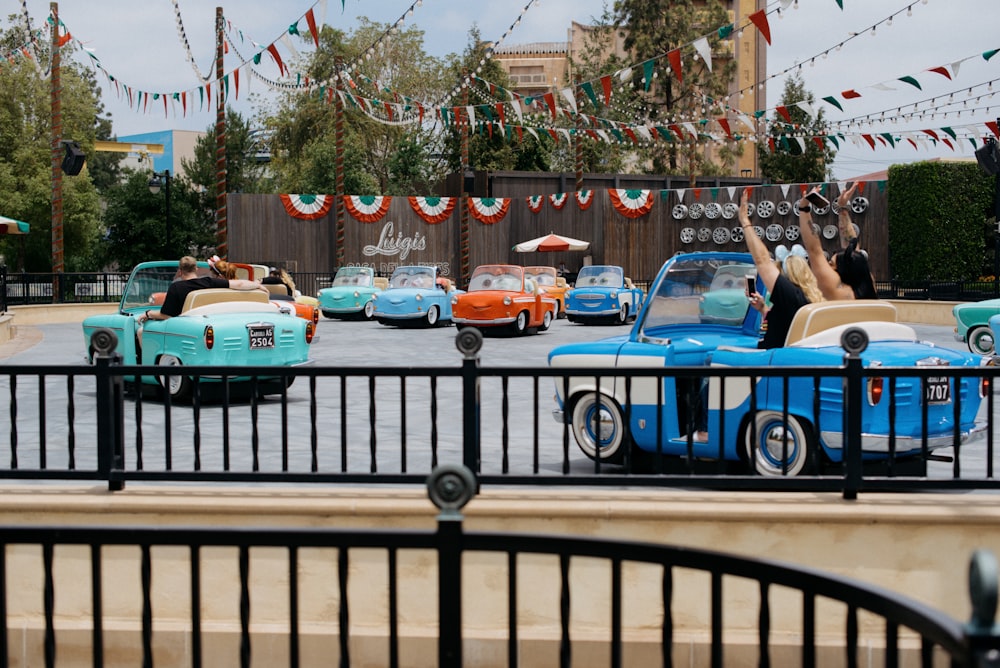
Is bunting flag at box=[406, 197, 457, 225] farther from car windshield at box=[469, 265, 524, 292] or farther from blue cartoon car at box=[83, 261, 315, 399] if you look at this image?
blue cartoon car at box=[83, 261, 315, 399]

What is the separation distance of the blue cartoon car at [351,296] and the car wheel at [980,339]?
579 inches

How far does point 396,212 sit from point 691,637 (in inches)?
1420

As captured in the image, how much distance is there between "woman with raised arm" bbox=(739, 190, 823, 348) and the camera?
7.75 metres

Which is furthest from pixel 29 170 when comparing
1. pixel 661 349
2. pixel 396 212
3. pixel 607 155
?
pixel 661 349

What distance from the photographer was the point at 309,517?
217 inches

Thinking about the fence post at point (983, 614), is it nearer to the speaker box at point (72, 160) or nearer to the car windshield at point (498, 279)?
the car windshield at point (498, 279)

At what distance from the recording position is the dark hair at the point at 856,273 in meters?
8.77

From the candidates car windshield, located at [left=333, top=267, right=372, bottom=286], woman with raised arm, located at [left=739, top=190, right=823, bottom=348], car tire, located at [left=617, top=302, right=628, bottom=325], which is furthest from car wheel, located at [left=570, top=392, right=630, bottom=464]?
car windshield, located at [left=333, top=267, right=372, bottom=286]

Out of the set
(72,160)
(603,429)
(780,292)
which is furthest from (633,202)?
(603,429)

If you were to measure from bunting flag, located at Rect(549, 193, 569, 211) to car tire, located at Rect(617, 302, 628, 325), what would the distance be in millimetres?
15260

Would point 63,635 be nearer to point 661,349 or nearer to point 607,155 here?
point 661,349

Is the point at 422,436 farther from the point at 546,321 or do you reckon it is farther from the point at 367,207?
the point at 367,207

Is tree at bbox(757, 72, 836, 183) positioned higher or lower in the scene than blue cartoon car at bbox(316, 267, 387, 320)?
higher

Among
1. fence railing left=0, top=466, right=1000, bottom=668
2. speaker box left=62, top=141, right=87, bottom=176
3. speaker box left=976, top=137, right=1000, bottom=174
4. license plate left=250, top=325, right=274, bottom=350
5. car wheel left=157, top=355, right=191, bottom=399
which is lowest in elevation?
fence railing left=0, top=466, right=1000, bottom=668
